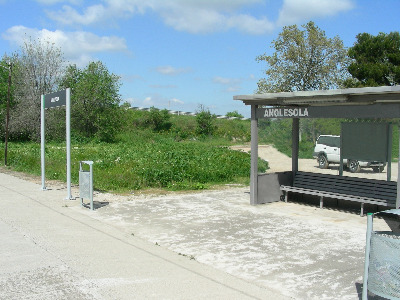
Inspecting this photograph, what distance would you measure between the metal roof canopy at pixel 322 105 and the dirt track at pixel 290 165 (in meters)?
0.74

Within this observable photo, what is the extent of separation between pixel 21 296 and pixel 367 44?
1408 inches

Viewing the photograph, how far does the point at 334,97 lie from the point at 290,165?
142 inches

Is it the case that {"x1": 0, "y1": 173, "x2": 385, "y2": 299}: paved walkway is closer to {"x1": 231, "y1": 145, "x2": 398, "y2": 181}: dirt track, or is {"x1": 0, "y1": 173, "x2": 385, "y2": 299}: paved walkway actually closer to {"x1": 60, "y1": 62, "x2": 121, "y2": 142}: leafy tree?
{"x1": 231, "y1": 145, "x2": 398, "y2": 181}: dirt track

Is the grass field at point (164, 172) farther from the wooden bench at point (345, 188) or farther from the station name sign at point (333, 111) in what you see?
the station name sign at point (333, 111)

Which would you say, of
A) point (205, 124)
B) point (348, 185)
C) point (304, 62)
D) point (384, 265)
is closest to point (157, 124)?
point (205, 124)

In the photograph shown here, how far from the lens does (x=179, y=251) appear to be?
691 cm

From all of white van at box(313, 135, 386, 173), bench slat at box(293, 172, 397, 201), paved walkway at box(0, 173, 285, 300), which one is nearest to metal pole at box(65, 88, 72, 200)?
paved walkway at box(0, 173, 285, 300)

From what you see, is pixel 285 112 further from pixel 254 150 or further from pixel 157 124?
pixel 157 124

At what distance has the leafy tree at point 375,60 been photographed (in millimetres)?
33844

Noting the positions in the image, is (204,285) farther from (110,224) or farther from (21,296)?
(110,224)

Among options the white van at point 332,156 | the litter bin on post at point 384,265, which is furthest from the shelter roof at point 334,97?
the litter bin on post at point 384,265

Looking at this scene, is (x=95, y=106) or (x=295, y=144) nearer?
(x=295, y=144)

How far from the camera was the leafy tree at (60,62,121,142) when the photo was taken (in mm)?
41031

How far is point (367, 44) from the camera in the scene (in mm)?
35750
